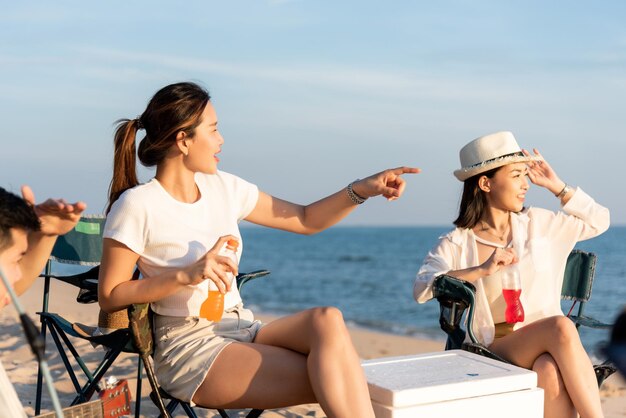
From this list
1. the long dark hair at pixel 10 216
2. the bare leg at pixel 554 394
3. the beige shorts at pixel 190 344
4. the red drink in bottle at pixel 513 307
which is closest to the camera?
the long dark hair at pixel 10 216

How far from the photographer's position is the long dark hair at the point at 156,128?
107 inches

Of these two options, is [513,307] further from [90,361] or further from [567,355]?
[90,361]

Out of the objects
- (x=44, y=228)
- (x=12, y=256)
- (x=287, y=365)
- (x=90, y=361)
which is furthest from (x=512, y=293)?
(x=90, y=361)

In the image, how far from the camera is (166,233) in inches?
106

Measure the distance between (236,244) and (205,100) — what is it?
50 centimetres

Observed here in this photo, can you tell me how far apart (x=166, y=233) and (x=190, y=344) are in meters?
0.34

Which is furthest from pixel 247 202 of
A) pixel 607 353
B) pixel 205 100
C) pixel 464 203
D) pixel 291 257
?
pixel 291 257

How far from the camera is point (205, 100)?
278 cm

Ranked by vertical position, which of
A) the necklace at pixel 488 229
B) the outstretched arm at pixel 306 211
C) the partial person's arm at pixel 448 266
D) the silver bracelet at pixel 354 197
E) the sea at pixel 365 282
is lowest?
the sea at pixel 365 282

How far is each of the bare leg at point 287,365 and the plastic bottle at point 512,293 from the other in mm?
995

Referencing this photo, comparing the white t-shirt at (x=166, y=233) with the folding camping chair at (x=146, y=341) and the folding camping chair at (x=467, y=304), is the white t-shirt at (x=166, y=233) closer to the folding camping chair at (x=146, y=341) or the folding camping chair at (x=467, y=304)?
the folding camping chair at (x=146, y=341)

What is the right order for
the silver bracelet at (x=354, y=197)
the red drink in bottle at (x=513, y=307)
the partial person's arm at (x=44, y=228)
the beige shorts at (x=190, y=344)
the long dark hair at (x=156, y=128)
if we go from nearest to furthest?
the partial person's arm at (x=44, y=228) → the beige shorts at (x=190, y=344) → the long dark hair at (x=156, y=128) → the silver bracelet at (x=354, y=197) → the red drink in bottle at (x=513, y=307)

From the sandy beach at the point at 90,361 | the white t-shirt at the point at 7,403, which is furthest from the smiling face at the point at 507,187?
the white t-shirt at the point at 7,403

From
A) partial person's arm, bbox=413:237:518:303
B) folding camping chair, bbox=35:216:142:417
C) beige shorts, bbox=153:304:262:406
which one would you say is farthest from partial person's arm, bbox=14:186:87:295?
partial person's arm, bbox=413:237:518:303
